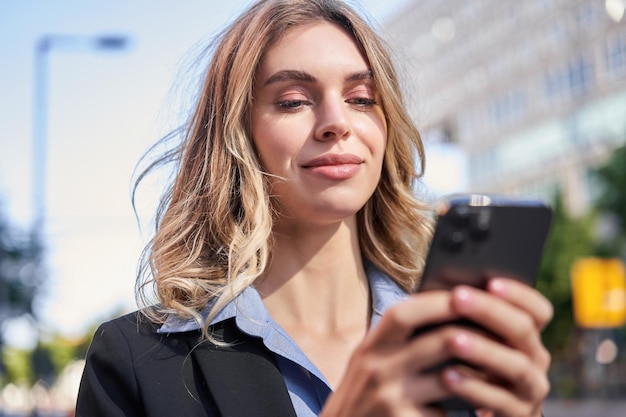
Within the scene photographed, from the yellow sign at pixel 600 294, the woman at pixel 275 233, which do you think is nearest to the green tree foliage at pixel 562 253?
the yellow sign at pixel 600 294

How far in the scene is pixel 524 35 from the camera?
204ft

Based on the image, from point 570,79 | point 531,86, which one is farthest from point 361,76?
point 531,86

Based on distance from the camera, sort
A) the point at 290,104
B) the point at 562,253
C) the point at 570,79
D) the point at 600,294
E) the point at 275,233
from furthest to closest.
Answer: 1. the point at 570,79
2. the point at 562,253
3. the point at 600,294
4. the point at 275,233
5. the point at 290,104

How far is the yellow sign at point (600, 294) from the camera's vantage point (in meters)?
20.7

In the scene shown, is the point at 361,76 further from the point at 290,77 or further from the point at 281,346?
the point at 281,346

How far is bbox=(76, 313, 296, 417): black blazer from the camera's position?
216 cm

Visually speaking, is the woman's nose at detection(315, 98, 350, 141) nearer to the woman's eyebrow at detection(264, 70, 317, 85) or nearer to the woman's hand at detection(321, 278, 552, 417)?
the woman's eyebrow at detection(264, 70, 317, 85)

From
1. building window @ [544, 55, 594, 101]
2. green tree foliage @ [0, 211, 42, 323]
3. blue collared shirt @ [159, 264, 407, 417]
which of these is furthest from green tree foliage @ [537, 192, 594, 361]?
blue collared shirt @ [159, 264, 407, 417]

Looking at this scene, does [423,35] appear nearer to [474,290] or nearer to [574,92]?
[574,92]

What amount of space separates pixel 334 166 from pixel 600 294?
Result: 20137 millimetres

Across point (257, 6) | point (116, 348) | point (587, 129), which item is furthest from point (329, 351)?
point (587, 129)

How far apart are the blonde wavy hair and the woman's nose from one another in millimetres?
209

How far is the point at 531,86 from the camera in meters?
61.4

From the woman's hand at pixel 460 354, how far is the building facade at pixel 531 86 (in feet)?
149
